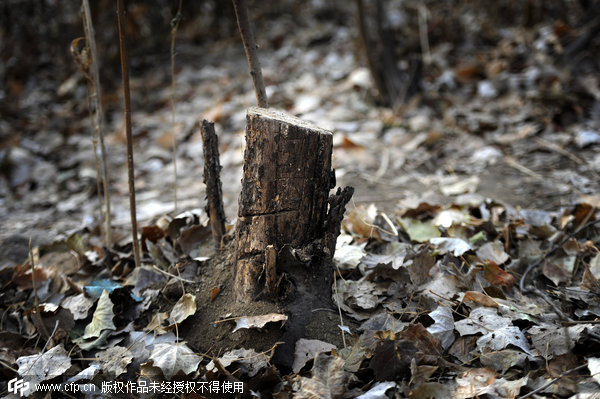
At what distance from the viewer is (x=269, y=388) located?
141cm

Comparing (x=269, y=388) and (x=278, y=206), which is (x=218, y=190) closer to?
(x=278, y=206)

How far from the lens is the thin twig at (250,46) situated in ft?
5.36

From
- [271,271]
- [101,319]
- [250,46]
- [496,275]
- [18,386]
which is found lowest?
[18,386]

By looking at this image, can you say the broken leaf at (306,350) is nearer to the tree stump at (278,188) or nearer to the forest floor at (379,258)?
the forest floor at (379,258)

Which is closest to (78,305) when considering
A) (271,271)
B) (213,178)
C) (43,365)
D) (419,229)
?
(43,365)

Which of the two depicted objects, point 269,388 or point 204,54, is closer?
point 269,388

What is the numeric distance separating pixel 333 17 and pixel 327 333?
541cm

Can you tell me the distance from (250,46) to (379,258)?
901 mm

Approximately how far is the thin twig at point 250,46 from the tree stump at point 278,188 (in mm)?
172

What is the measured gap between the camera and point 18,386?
59.3 inches

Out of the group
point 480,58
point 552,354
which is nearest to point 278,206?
point 552,354

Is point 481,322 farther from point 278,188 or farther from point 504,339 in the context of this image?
point 278,188

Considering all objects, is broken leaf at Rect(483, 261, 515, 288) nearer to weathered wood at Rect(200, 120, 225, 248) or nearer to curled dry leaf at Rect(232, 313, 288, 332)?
curled dry leaf at Rect(232, 313, 288, 332)

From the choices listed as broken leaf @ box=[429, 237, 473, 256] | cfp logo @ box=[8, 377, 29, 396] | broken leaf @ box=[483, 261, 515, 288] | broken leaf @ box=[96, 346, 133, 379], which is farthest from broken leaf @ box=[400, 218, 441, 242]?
cfp logo @ box=[8, 377, 29, 396]
